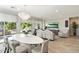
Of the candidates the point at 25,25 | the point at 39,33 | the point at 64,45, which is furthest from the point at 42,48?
the point at 25,25

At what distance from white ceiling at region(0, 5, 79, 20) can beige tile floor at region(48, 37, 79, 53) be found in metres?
0.47

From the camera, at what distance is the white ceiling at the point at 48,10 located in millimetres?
1604

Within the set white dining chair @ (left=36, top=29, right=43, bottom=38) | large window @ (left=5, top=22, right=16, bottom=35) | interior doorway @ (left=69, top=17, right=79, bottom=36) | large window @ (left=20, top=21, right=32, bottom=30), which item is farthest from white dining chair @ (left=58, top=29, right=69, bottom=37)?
large window @ (left=5, top=22, right=16, bottom=35)

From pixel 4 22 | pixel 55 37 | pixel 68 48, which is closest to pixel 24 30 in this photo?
pixel 4 22

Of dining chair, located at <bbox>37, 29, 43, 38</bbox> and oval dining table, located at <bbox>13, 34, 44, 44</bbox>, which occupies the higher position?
dining chair, located at <bbox>37, 29, 43, 38</bbox>

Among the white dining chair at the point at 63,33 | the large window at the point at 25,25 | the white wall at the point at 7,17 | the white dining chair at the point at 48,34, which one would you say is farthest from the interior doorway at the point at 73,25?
the white wall at the point at 7,17

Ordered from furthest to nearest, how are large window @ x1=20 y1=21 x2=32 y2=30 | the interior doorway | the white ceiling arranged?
1. the interior doorway
2. large window @ x1=20 y1=21 x2=32 y2=30
3. the white ceiling

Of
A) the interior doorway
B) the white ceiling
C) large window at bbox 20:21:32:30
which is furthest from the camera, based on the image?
the interior doorway

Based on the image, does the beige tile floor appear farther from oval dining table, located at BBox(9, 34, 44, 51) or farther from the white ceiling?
the white ceiling

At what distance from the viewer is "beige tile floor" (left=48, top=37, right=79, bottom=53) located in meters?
1.65

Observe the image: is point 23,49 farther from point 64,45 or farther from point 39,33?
point 64,45

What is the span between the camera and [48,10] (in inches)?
67.1

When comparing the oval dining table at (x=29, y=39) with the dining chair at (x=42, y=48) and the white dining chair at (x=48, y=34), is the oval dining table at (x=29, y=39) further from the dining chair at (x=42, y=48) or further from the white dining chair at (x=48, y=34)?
the white dining chair at (x=48, y=34)

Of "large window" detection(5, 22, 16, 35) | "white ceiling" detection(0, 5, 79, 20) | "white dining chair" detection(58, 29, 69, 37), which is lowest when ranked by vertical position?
"white dining chair" detection(58, 29, 69, 37)
